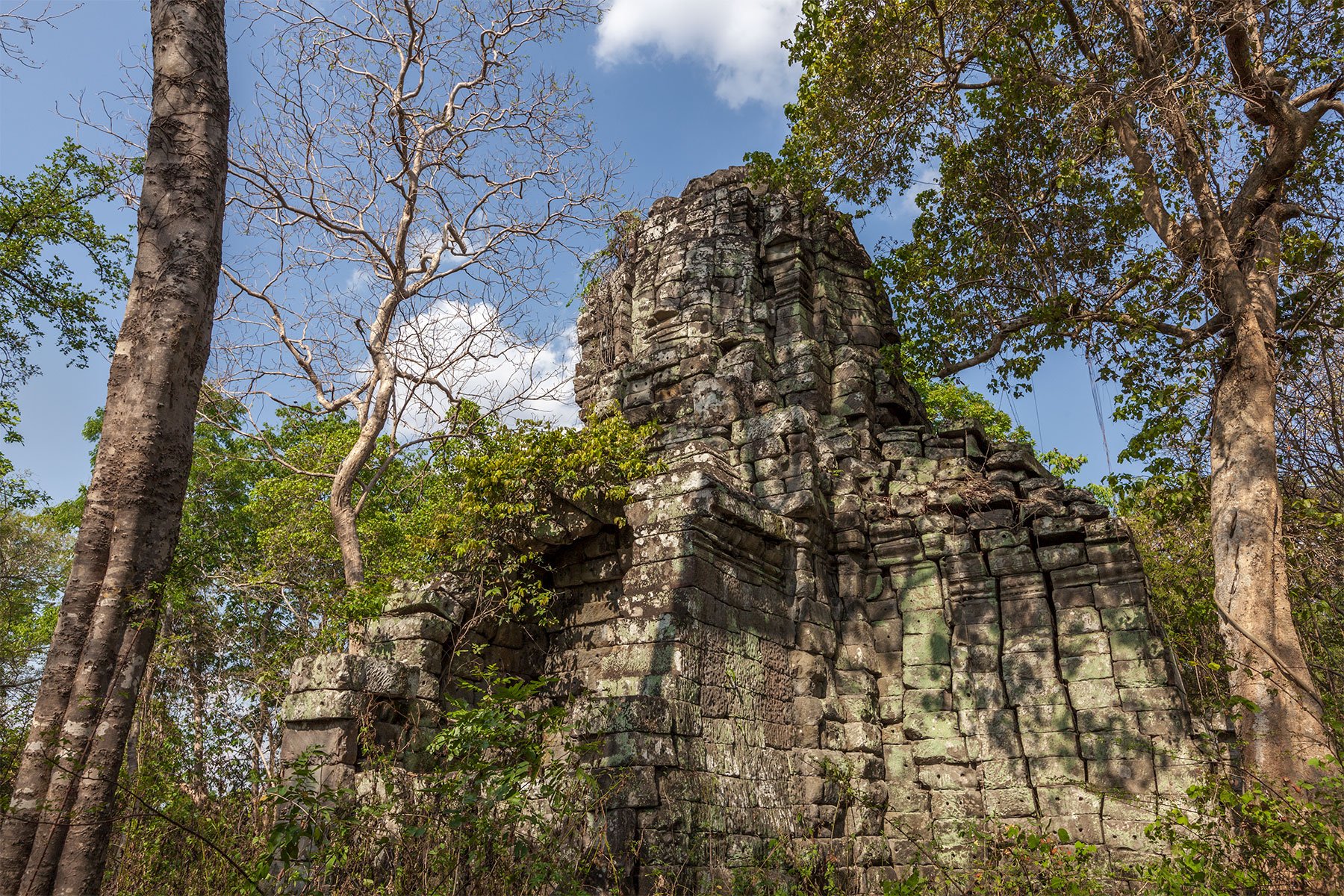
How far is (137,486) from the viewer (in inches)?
162

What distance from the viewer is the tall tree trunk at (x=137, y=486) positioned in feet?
11.9

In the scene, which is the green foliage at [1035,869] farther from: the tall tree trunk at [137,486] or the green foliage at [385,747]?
the tall tree trunk at [137,486]

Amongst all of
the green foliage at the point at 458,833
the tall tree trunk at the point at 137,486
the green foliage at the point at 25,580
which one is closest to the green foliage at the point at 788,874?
the green foliage at the point at 458,833

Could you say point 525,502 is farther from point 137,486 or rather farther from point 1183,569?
point 1183,569

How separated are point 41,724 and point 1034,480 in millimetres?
8836

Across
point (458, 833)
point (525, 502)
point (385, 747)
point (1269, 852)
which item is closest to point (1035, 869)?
point (1269, 852)

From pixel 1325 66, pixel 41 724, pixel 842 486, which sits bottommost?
pixel 41 724

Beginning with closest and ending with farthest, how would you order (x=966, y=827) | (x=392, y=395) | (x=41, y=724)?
(x=41, y=724) → (x=966, y=827) → (x=392, y=395)

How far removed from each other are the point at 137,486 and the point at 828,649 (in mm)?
6363

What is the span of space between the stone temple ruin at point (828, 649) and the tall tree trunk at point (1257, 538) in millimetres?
873

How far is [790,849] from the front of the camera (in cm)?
673

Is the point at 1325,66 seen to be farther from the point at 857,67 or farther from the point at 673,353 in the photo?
the point at 673,353

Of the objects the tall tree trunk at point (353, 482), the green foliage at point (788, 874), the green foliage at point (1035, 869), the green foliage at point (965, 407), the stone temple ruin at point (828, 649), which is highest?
the green foliage at point (965, 407)

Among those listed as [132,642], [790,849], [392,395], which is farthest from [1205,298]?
[392,395]
